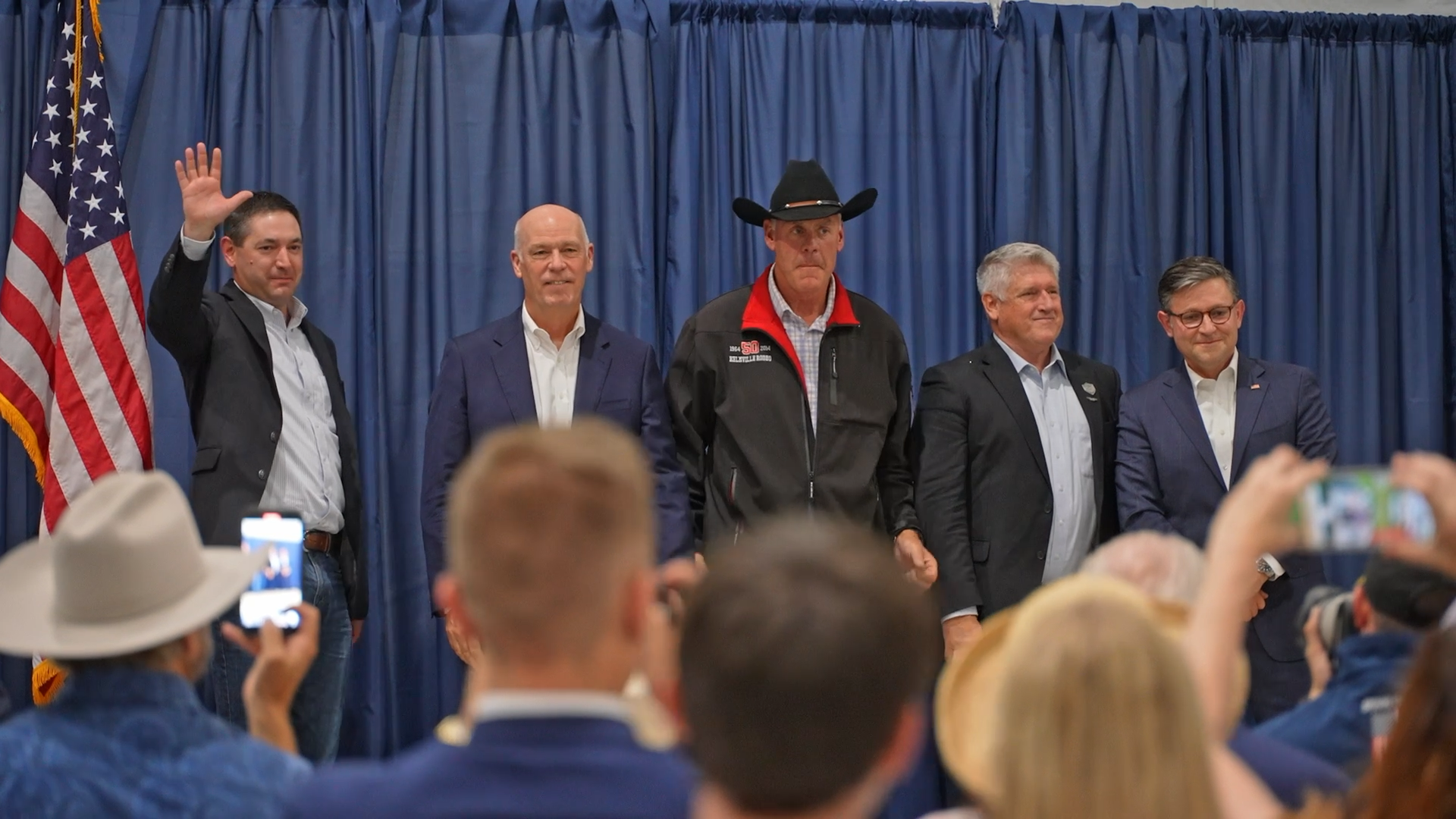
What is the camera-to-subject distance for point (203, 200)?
369cm

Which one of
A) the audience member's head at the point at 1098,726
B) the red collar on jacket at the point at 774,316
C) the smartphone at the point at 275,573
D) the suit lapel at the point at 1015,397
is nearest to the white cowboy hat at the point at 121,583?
the smartphone at the point at 275,573

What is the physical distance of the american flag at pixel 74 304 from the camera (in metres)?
4.20

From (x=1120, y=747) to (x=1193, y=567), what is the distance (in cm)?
75

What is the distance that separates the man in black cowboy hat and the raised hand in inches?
52.3

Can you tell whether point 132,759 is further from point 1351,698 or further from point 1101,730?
point 1351,698

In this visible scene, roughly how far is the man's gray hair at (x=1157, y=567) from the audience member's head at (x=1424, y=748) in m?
0.46

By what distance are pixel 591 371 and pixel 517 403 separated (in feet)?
0.75

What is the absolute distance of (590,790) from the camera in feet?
3.98

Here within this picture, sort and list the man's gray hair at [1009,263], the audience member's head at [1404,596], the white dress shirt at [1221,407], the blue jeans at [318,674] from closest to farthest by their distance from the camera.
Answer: the audience member's head at [1404,596] → the blue jeans at [318,674] → the white dress shirt at [1221,407] → the man's gray hair at [1009,263]

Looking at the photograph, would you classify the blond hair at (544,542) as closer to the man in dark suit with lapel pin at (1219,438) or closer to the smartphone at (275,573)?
the smartphone at (275,573)

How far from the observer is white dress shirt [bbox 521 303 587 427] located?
159 inches

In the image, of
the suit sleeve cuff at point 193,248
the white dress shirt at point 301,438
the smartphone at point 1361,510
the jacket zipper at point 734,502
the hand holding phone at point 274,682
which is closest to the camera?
the smartphone at point 1361,510

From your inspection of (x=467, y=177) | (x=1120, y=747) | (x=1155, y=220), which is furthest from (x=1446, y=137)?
(x=1120, y=747)

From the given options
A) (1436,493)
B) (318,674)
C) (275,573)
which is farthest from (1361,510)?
(318,674)
